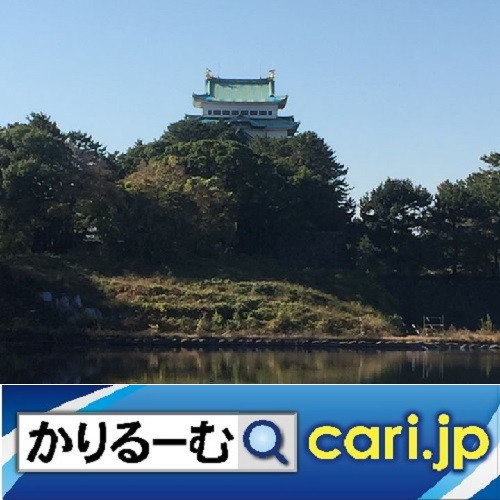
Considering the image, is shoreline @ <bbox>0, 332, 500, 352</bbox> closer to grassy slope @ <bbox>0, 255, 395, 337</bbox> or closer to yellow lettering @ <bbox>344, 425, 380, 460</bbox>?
grassy slope @ <bbox>0, 255, 395, 337</bbox>

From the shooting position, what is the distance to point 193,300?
96.4ft

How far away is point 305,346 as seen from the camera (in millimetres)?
27203

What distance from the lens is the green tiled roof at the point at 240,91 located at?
173 ft

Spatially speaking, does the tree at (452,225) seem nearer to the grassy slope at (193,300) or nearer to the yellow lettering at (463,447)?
the grassy slope at (193,300)

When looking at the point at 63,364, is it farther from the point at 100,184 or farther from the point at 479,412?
the point at 479,412

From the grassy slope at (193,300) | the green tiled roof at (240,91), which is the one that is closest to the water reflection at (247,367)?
the grassy slope at (193,300)

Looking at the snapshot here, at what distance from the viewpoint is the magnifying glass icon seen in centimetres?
502

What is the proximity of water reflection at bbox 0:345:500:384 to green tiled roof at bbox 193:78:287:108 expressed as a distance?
2971 cm

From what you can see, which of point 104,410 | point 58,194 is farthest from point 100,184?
point 104,410

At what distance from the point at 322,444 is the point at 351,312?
25.3 m

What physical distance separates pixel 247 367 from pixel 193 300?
25.6ft

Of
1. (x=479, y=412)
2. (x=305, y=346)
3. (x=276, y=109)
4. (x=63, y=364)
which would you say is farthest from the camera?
(x=276, y=109)

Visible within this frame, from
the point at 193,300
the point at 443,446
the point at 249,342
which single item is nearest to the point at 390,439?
the point at 443,446

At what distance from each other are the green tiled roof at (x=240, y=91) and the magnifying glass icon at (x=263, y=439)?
48547 mm
